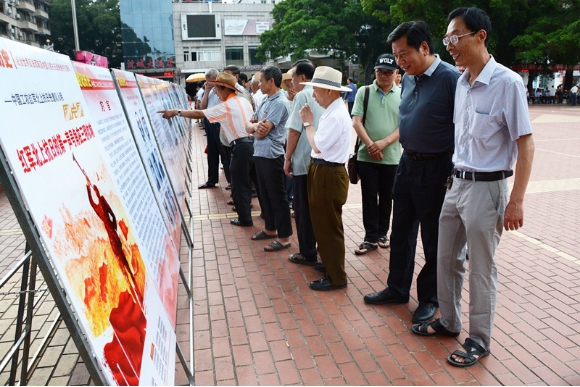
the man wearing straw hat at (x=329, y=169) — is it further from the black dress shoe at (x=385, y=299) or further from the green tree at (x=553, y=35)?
the green tree at (x=553, y=35)

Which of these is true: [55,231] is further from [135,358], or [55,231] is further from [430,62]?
[430,62]

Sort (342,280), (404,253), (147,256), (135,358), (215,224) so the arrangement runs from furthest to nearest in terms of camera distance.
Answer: (215,224) < (342,280) < (404,253) < (147,256) < (135,358)

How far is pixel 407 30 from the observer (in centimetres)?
304

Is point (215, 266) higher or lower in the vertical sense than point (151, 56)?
lower

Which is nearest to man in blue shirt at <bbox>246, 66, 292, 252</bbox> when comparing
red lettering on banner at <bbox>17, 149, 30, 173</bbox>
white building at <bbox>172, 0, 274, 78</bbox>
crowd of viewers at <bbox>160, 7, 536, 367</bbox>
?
crowd of viewers at <bbox>160, 7, 536, 367</bbox>

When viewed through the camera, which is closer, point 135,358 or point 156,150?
point 135,358

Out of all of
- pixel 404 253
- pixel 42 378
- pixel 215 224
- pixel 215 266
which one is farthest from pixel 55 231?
pixel 215 224

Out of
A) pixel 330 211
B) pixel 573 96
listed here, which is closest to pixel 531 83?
pixel 573 96

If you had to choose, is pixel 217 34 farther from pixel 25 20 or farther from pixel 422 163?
pixel 422 163

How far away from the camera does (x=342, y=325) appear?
3.36m

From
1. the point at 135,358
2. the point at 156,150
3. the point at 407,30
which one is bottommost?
the point at 135,358

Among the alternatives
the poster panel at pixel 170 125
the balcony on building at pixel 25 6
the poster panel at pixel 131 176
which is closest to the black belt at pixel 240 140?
the poster panel at pixel 170 125

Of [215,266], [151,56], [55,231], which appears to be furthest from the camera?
[151,56]

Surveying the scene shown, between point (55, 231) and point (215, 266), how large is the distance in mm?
3237
